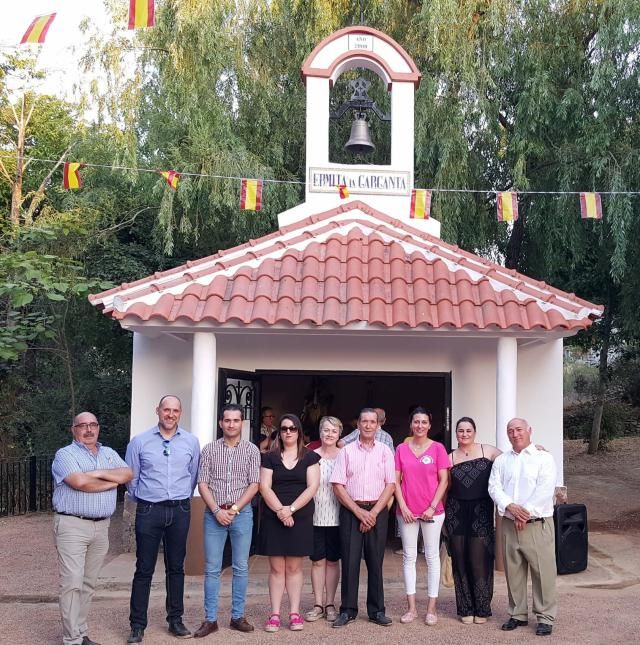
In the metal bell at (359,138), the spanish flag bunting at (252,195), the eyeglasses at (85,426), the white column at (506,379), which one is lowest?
the eyeglasses at (85,426)

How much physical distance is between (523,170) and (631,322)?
3.05 metres

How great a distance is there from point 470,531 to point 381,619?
3.10 ft

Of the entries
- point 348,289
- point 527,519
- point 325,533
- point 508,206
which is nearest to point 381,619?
point 325,533

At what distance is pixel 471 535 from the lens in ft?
20.0

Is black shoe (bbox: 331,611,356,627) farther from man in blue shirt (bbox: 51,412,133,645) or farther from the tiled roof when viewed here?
the tiled roof

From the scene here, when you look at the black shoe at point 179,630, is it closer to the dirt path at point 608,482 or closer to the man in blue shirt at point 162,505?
the man in blue shirt at point 162,505

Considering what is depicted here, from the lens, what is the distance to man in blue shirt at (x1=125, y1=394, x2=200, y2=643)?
18.8ft

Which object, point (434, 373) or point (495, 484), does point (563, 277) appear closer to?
point (434, 373)

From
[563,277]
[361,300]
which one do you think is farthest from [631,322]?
[361,300]

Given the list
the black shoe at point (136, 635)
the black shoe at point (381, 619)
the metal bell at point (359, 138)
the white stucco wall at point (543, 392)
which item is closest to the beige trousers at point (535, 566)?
the black shoe at point (381, 619)

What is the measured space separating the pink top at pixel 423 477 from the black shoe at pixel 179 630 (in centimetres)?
188

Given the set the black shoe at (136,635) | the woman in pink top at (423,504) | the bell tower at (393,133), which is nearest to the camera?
the black shoe at (136,635)

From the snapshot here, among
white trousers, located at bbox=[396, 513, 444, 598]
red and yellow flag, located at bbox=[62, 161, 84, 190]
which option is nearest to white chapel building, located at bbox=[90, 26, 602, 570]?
white trousers, located at bbox=[396, 513, 444, 598]

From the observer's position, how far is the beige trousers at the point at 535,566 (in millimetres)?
5934
